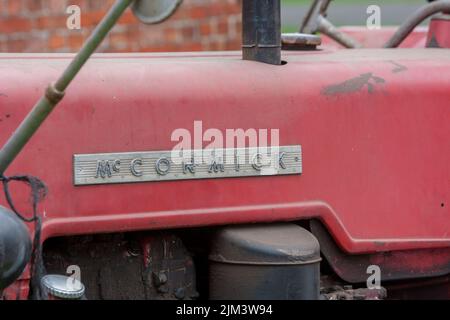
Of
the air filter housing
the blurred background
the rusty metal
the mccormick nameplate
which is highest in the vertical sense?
the blurred background

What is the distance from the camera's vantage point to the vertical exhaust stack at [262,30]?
8.23 ft

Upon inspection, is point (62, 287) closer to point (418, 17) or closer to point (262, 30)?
point (262, 30)

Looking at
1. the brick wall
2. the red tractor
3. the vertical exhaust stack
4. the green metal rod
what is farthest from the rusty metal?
the brick wall

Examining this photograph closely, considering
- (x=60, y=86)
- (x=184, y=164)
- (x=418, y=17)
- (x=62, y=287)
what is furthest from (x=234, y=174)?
(x=418, y=17)

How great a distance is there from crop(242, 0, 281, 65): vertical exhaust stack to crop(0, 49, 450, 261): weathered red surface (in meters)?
0.04

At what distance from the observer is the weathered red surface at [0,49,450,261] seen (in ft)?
7.55

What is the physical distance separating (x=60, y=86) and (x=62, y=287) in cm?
51

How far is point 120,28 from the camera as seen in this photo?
221 inches

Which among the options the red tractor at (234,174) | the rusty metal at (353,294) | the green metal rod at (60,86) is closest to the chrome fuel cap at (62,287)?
the red tractor at (234,174)

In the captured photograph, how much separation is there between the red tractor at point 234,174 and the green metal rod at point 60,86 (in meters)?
0.14

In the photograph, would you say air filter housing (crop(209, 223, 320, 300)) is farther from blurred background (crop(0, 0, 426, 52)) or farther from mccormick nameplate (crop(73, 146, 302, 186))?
blurred background (crop(0, 0, 426, 52))

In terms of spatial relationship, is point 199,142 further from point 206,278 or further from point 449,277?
point 449,277

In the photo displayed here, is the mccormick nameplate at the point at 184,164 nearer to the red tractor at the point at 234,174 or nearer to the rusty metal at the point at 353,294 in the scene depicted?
the red tractor at the point at 234,174

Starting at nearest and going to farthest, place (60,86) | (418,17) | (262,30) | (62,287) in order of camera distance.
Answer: (60,86) < (62,287) < (262,30) < (418,17)
